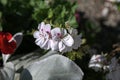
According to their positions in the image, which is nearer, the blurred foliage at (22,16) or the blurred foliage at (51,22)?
the blurred foliage at (51,22)

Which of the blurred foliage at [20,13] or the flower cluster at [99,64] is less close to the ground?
the blurred foliage at [20,13]

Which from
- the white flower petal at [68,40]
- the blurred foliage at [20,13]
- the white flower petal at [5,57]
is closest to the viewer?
the white flower petal at [68,40]

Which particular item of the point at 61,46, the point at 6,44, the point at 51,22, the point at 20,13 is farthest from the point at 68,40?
the point at 20,13

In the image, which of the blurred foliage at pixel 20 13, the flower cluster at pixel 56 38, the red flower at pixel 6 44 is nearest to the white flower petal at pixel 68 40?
the flower cluster at pixel 56 38

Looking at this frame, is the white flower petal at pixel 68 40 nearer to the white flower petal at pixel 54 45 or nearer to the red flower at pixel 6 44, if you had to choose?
the white flower petal at pixel 54 45

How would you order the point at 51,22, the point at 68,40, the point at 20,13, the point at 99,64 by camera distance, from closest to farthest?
1. the point at 68,40
2. the point at 51,22
3. the point at 99,64
4. the point at 20,13

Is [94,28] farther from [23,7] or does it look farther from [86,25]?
[23,7]

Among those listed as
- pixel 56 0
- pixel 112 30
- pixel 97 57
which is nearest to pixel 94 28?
pixel 112 30

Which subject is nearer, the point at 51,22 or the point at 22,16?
the point at 51,22

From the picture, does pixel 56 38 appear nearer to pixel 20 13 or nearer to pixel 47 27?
pixel 47 27
